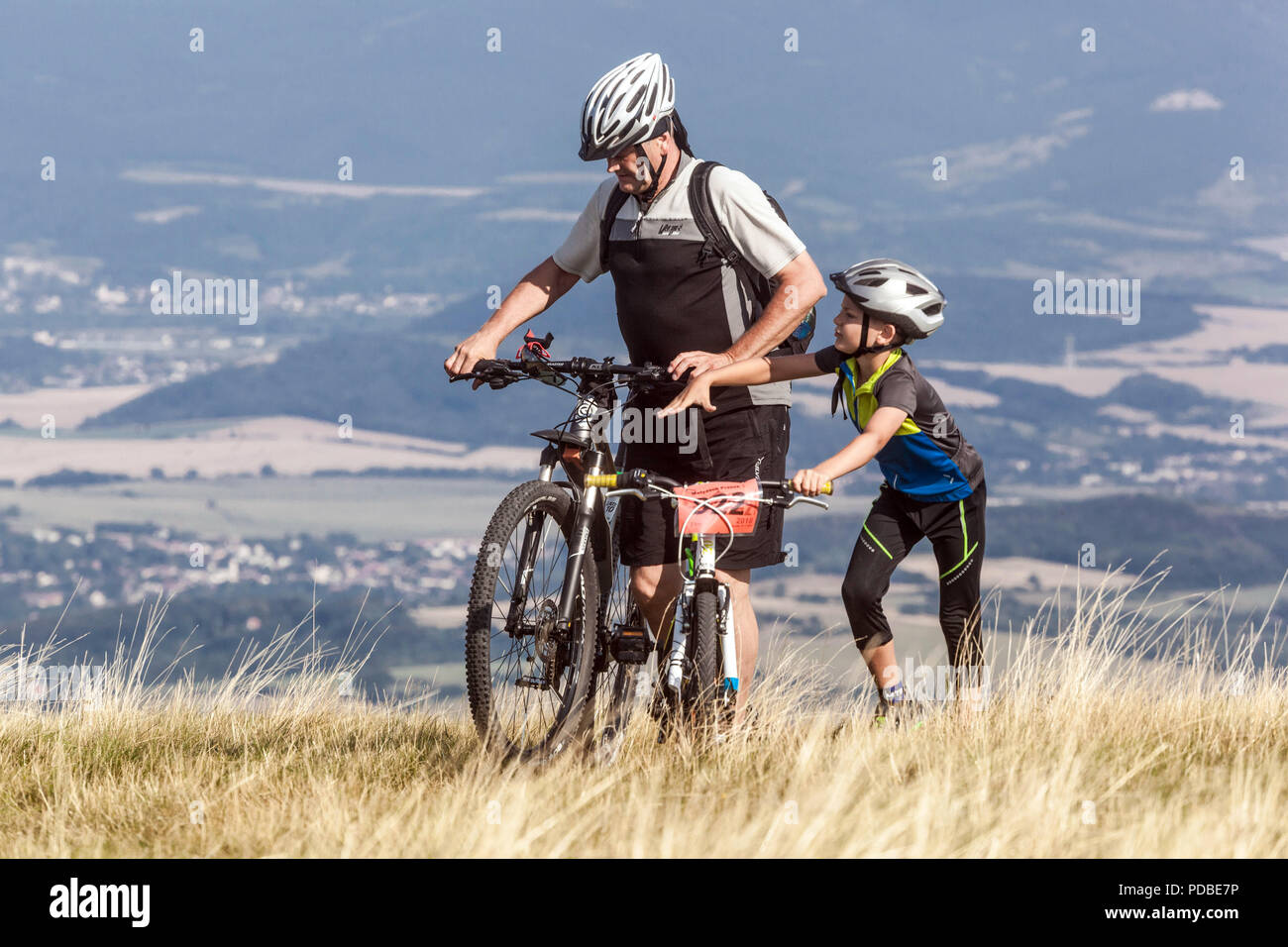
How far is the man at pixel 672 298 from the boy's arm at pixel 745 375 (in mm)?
50

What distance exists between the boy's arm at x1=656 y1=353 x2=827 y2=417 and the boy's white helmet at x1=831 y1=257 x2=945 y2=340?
1.04ft

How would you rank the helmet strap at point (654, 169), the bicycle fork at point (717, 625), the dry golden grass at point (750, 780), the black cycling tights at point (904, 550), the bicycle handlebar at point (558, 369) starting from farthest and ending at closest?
the black cycling tights at point (904, 550), the helmet strap at point (654, 169), the bicycle fork at point (717, 625), the bicycle handlebar at point (558, 369), the dry golden grass at point (750, 780)

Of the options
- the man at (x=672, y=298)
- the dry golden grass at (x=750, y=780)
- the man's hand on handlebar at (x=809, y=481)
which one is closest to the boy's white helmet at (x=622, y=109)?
the man at (x=672, y=298)

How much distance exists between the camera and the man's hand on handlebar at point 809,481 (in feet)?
16.3

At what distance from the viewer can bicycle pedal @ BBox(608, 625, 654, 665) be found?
224 inches

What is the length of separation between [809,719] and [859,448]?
1.76 m

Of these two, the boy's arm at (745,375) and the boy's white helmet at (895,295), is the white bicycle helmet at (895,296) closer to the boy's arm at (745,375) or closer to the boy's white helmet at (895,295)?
the boy's white helmet at (895,295)

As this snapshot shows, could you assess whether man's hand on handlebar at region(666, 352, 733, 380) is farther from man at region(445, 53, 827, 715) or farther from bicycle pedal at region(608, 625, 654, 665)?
bicycle pedal at region(608, 625, 654, 665)

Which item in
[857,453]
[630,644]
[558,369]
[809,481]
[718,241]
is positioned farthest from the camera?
[718,241]

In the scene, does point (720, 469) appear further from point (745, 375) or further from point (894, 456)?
point (894, 456)

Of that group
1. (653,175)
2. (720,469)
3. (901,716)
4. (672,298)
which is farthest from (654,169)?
(901,716)

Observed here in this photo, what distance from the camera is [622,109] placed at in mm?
5617

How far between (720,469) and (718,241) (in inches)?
37.9
